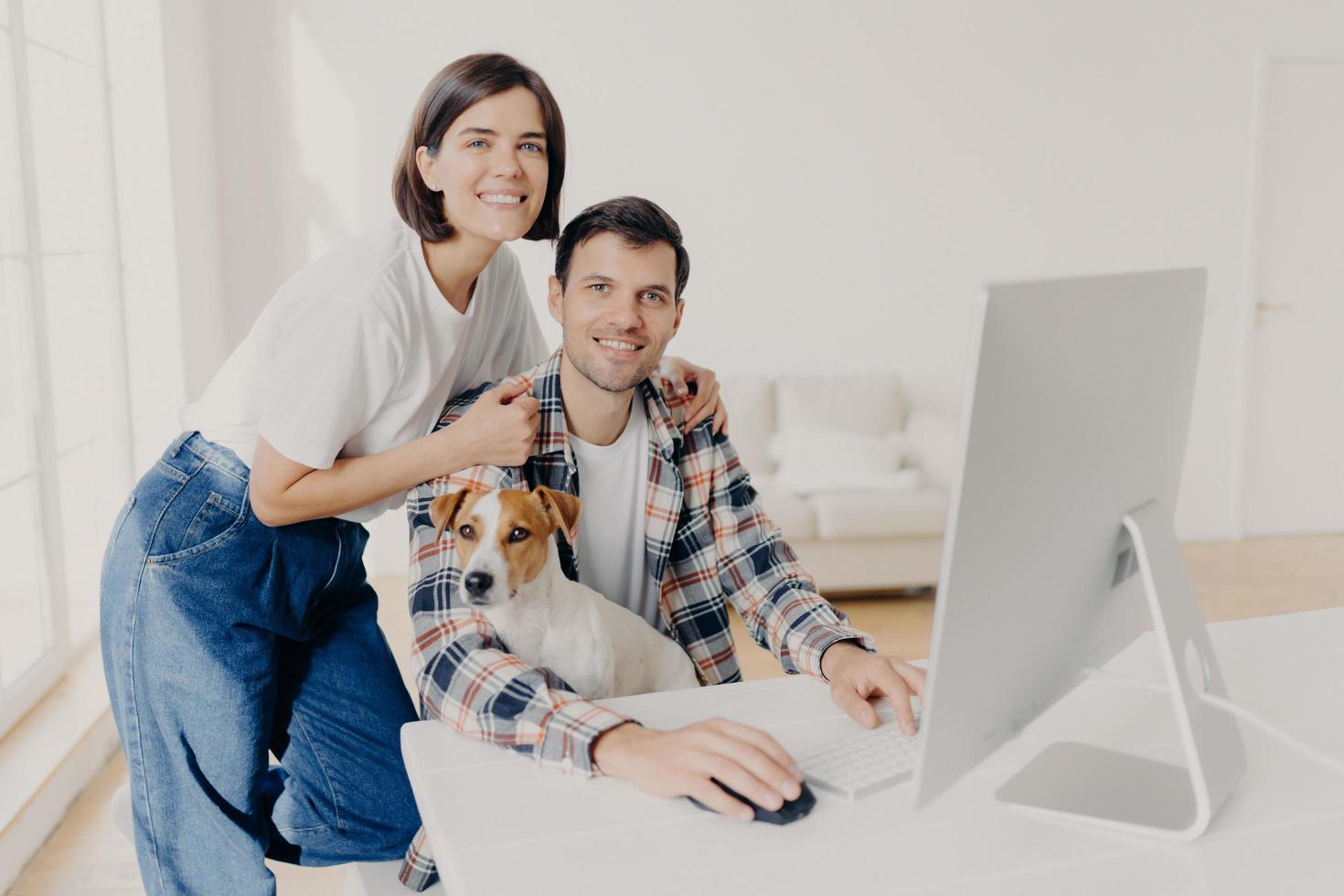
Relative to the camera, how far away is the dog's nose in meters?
1.37

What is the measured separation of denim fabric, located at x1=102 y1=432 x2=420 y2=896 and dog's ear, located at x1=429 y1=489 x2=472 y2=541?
0.45 metres

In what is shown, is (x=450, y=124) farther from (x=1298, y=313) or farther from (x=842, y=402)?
(x=1298, y=313)

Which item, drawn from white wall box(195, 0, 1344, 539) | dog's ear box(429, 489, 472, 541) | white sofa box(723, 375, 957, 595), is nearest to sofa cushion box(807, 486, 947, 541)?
white sofa box(723, 375, 957, 595)

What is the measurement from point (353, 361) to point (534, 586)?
45 cm

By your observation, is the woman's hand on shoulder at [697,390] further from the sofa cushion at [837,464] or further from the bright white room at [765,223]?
the sofa cushion at [837,464]

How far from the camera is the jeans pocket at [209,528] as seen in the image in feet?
5.70

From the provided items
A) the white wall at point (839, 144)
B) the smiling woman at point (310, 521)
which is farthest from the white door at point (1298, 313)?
the smiling woman at point (310, 521)

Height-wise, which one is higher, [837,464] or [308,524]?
[308,524]

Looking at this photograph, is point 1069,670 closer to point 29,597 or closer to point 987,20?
point 29,597

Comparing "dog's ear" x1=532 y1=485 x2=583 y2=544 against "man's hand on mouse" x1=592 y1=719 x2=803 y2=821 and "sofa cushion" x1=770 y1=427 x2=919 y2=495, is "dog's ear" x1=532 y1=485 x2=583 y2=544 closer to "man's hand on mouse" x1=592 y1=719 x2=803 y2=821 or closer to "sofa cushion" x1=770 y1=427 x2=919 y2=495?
"man's hand on mouse" x1=592 y1=719 x2=803 y2=821

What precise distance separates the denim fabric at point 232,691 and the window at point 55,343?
1427 millimetres

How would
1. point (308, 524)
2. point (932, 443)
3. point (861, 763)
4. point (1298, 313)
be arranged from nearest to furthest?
point (861, 763), point (308, 524), point (932, 443), point (1298, 313)

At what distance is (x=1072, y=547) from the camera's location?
0.99 metres

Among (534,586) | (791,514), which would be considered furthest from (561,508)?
(791,514)
